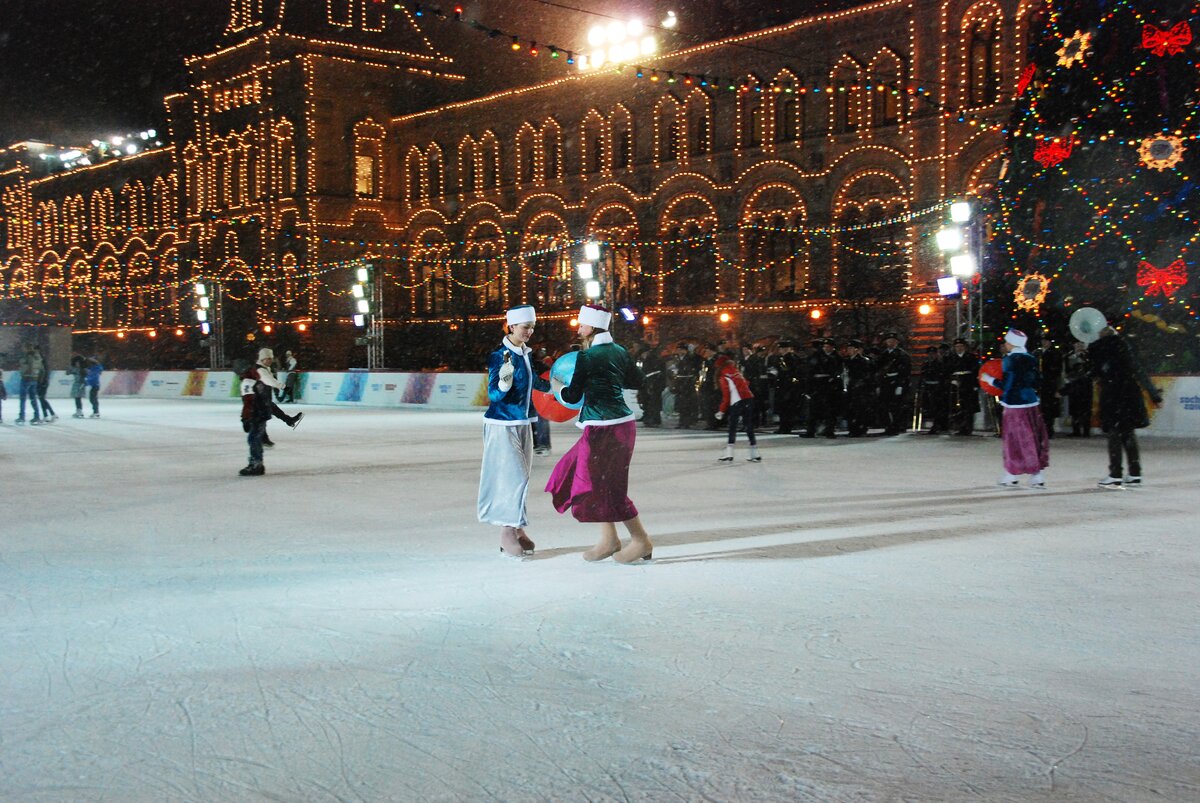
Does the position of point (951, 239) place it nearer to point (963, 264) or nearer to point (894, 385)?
point (963, 264)

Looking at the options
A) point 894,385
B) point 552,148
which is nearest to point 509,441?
point 894,385

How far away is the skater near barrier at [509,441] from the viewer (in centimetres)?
752

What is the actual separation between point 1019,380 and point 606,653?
299 inches

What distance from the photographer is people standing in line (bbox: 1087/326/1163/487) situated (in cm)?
1139

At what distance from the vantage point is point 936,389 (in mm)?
19922

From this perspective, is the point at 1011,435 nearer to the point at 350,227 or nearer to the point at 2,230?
the point at 350,227

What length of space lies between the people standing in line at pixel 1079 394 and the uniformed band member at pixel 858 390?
10.0ft

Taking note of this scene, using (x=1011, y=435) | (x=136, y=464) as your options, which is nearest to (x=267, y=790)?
(x=1011, y=435)

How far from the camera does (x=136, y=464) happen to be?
1460 centimetres

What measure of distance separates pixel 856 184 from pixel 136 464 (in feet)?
82.3

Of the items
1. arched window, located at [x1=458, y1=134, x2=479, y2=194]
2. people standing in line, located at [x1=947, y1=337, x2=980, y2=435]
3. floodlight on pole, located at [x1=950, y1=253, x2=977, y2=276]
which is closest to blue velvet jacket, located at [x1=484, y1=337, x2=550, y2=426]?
people standing in line, located at [x1=947, y1=337, x2=980, y2=435]

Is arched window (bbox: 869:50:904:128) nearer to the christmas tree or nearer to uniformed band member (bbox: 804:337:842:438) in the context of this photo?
the christmas tree

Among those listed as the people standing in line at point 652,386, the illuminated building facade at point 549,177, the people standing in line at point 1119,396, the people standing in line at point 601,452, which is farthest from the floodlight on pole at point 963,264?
the people standing in line at point 601,452

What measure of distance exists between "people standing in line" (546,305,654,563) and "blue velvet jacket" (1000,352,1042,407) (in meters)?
5.32
